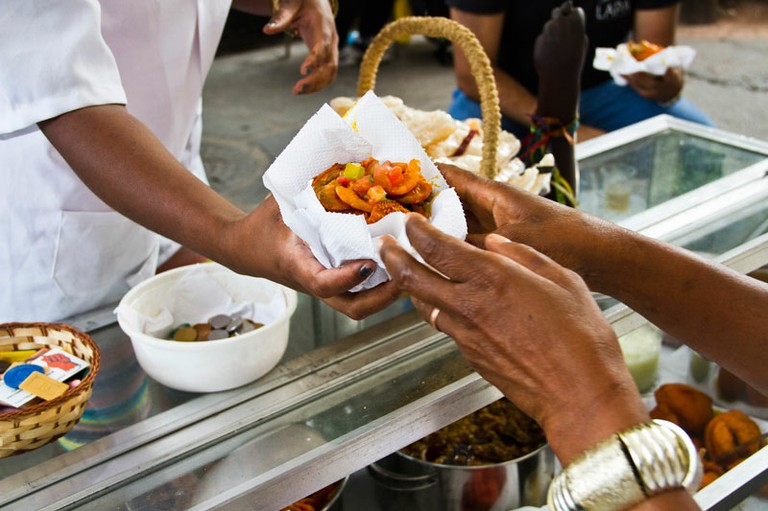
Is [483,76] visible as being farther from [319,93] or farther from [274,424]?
[319,93]

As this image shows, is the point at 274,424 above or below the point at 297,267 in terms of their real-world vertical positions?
below

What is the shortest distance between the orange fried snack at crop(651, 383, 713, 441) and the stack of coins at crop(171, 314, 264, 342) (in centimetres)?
121

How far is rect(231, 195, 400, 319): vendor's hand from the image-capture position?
3.59 feet

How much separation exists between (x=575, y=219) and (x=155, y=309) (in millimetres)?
819

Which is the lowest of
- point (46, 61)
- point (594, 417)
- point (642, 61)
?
point (642, 61)

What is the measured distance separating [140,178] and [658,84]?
100 inches

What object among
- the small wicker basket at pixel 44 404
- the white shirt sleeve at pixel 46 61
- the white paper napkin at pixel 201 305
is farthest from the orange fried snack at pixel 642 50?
the small wicker basket at pixel 44 404

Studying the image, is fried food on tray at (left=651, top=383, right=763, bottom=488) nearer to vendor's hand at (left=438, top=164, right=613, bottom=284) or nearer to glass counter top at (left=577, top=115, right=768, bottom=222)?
glass counter top at (left=577, top=115, right=768, bottom=222)

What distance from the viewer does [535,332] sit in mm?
874

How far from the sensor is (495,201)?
4.17ft

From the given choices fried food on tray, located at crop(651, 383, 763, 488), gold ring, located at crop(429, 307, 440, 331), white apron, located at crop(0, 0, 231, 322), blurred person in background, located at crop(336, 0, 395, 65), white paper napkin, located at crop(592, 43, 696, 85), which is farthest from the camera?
blurred person in background, located at crop(336, 0, 395, 65)

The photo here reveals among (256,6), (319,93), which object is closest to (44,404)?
(256,6)

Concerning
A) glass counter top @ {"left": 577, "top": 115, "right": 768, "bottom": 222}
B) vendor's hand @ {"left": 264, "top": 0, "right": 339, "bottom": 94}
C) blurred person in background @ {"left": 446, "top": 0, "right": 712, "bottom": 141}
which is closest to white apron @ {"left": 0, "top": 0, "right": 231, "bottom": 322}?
vendor's hand @ {"left": 264, "top": 0, "right": 339, "bottom": 94}

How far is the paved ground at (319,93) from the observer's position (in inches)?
237
